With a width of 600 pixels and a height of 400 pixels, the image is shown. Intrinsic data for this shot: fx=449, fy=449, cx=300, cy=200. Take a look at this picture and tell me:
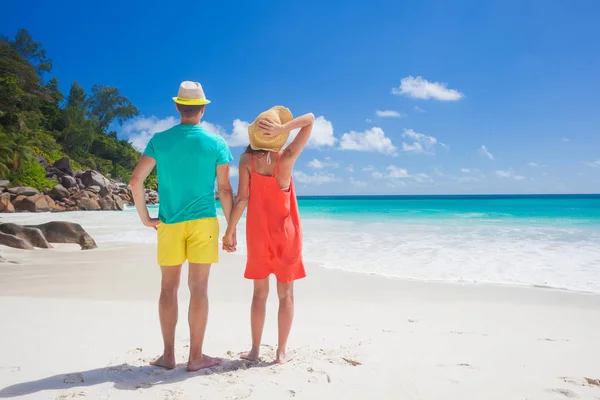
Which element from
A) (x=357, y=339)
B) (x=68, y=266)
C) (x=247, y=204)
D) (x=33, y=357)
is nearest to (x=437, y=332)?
(x=357, y=339)

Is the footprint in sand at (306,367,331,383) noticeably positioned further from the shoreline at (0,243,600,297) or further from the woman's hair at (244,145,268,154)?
the shoreline at (0,243,600,297)

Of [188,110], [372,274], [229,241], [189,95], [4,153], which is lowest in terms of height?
[372,274]

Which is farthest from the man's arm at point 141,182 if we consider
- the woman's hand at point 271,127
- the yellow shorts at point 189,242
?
the woman's hand at point 271,127

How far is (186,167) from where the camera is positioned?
10.1ft

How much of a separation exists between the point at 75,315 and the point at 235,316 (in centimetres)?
158

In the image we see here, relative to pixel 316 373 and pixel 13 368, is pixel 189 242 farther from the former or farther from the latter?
pixel 13 368

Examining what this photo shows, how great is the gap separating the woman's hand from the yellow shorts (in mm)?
722

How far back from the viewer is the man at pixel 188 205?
121 inches

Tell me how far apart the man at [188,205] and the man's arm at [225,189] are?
16 millimetres

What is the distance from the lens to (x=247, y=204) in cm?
332

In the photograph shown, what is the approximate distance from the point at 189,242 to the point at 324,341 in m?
1.58

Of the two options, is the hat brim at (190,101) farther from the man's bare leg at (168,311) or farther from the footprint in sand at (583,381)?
the footprint in sand at (583,381)

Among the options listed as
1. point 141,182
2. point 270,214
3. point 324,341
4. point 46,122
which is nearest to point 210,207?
point 270,214

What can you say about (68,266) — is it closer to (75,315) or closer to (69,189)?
(75,315)
